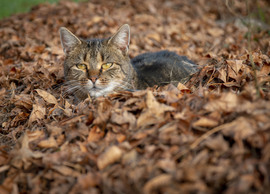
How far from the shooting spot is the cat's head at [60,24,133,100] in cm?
340

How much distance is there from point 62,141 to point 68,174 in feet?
1.51

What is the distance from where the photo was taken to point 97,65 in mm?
3529

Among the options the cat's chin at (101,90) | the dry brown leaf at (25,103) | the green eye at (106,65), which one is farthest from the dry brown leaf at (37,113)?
the green eye at (106,65)

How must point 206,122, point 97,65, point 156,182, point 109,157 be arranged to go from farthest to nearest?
point 97,65 < point 206,122 < point 109,157 < point 156,182

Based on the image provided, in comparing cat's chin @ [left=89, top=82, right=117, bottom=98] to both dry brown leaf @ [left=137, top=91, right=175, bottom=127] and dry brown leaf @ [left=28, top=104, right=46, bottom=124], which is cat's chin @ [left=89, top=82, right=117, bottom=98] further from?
dry brown leaf @ [left=137, top=91, right=175, bottom=127]

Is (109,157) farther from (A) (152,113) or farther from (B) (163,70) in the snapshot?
(B) (163,70)

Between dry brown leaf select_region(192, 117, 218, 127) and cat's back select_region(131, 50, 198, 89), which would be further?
cat's back select_region(131, 50, 198, 89)

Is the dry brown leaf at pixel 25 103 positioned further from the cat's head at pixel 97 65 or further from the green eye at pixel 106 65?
the green eye at pixel 106 65

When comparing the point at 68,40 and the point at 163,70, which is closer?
the point at 68,40

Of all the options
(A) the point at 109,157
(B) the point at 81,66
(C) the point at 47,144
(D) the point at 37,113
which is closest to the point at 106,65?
(B) the point at 81,66

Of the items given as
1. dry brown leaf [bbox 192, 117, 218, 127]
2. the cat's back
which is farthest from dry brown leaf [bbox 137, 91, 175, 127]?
the cat's back

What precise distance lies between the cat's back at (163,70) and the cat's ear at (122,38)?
18.7 inches

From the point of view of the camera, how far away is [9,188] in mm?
2174

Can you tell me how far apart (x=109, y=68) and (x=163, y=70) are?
911 mm
